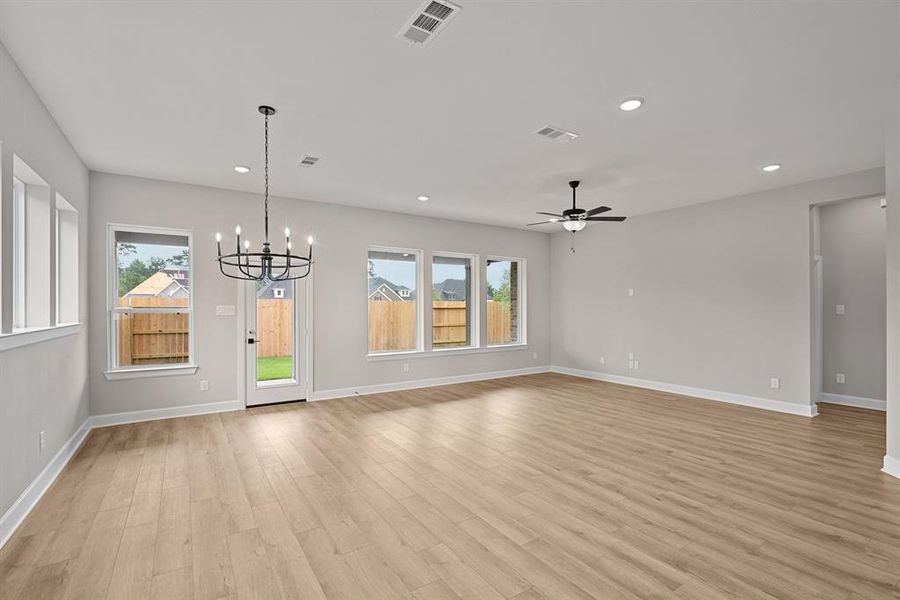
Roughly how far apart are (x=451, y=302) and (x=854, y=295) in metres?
5.78

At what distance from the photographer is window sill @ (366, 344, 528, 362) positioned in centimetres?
674

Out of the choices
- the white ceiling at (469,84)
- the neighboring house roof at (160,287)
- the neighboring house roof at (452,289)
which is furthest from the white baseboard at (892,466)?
the neighboring house roof at (160,287)

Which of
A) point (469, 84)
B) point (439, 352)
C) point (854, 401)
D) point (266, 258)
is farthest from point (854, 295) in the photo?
point (266, 258)

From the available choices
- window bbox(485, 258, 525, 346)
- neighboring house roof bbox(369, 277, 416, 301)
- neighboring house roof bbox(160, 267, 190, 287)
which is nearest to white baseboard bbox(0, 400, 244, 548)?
neighboring house roof bbox(160, 267, 190, 287)

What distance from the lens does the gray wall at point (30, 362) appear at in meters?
2.53

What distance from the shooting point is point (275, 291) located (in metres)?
5.95

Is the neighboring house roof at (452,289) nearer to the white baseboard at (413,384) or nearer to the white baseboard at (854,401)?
the white baseboard at (413,384)

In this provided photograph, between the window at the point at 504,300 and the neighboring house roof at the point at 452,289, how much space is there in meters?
0.47

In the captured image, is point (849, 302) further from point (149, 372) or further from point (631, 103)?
point (149, 372)

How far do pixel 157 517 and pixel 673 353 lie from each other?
6.68 meters

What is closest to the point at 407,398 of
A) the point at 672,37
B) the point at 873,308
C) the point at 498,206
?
the point at 498,206

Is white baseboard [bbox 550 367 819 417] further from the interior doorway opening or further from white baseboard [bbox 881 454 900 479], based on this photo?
white baseboard [bbox 881 454 900 479]

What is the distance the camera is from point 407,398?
20.6ft

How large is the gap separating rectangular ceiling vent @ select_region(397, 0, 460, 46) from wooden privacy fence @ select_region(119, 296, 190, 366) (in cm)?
450
